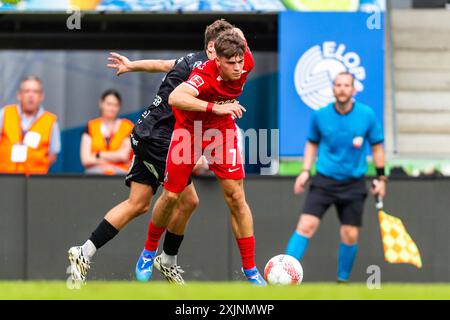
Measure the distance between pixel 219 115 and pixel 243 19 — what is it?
20.8ft

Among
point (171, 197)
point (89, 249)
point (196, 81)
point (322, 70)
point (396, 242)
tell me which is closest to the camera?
point (196, 81)

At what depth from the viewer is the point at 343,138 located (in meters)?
12.2

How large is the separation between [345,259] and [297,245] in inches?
21.1

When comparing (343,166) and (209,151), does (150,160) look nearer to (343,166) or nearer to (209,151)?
(209,151)

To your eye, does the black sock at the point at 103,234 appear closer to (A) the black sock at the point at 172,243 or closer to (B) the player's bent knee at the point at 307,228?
(A) the black sock at the point at 172,243

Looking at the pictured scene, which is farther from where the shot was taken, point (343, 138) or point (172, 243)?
point (343, 138)

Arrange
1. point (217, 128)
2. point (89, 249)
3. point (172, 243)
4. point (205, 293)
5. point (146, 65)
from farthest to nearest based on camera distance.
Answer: point (172, 243)
point (146, 65)
point (89, 249)
point (217, 128)
point (205, 293)

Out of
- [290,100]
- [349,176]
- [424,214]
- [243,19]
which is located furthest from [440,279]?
[243,19]

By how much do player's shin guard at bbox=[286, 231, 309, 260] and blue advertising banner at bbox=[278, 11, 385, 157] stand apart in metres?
3.09

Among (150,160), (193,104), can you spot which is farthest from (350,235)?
(193,104)

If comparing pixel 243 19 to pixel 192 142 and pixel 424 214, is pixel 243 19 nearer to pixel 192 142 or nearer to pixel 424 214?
pixel 424 214

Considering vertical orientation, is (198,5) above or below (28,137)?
above

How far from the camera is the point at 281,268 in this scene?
397 inches

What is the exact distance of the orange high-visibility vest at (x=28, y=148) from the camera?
1362 centimetres
